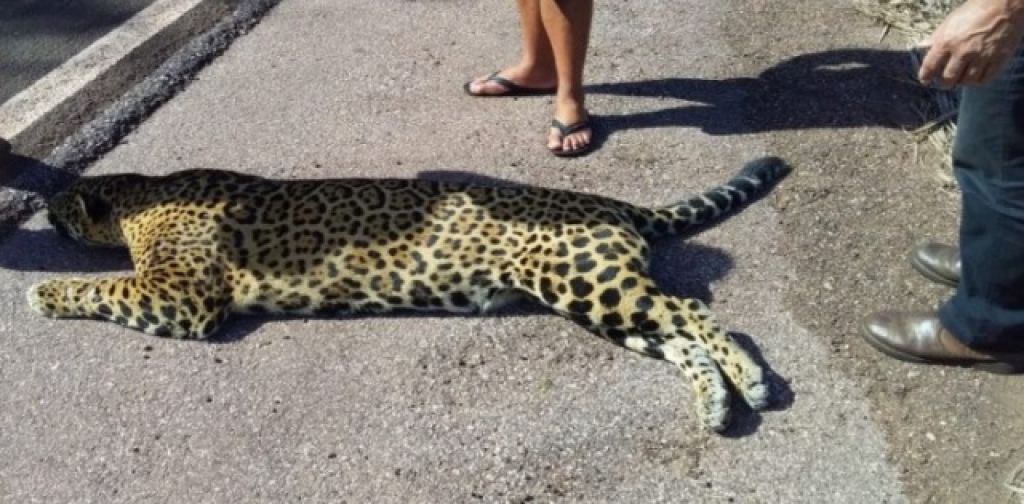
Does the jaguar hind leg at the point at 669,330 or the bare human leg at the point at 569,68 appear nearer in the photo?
the jaguar hind leg at the point at 669,330

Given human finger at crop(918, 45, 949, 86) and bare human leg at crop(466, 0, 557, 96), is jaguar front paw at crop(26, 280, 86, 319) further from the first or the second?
human finger at crop(918, 45, 949, 86)

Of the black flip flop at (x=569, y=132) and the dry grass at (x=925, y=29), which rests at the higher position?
the dry grass at (x=925, y=29)

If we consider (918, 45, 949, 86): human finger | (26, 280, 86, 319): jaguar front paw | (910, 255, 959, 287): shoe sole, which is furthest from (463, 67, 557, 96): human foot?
(918, 45, 949, 86): human finger

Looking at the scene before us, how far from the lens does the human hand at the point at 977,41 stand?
2.92 m

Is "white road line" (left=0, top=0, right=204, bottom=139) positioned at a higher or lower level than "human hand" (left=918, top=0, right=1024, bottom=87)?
lower

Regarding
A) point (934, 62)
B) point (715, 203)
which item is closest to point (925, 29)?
point (715, 203)

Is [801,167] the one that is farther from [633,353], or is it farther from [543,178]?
[633,353]

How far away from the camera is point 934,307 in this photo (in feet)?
14.2

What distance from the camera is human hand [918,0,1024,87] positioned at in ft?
9.59

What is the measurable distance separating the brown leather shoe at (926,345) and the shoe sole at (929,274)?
1.24 ft

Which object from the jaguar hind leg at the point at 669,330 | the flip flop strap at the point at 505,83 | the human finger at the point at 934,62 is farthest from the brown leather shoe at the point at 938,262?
the flip flop strap at the point at 505,83

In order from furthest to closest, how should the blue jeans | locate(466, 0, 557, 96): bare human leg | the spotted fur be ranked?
locate(466, 0, 557, 96): bare human leg, the spotted fur, the blue jeans

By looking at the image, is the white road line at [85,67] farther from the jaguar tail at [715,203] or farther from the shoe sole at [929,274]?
the shoe sole at [929,274]

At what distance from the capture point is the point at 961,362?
4.02 meters
